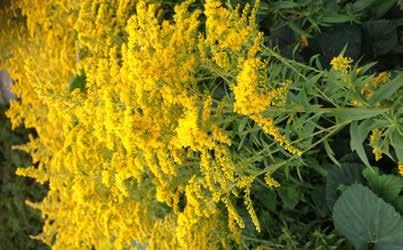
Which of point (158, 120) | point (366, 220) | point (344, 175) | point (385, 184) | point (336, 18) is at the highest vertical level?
point (336, 18)

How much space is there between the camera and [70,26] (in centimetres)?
267

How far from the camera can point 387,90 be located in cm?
153

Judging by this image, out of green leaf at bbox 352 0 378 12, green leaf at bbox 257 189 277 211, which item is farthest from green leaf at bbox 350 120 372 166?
green leaf at bbox 257 189 277 211

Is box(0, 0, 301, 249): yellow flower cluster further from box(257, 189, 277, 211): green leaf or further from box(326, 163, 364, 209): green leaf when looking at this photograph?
box(326, 163, 364, 209): green leaf

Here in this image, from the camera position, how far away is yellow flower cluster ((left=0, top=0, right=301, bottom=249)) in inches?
59.6

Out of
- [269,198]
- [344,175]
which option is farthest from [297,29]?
[269,198]

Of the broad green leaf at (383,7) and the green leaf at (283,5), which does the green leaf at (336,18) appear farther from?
the broad green leaf at (383,7)

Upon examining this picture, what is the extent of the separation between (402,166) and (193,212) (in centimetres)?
76

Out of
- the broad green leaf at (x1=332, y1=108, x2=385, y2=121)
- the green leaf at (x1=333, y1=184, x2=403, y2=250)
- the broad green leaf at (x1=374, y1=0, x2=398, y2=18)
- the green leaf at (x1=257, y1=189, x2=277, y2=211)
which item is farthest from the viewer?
the green leaf at (x1=257, y1=189, x2=277, y2=211)

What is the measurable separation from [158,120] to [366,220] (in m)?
0.99

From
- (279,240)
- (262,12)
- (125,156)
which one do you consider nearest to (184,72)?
(125,156)

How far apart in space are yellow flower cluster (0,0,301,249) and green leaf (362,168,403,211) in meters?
0.50

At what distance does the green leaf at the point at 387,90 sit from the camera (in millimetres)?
1517

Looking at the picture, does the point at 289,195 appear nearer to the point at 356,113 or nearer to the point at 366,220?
the point at 366,220
